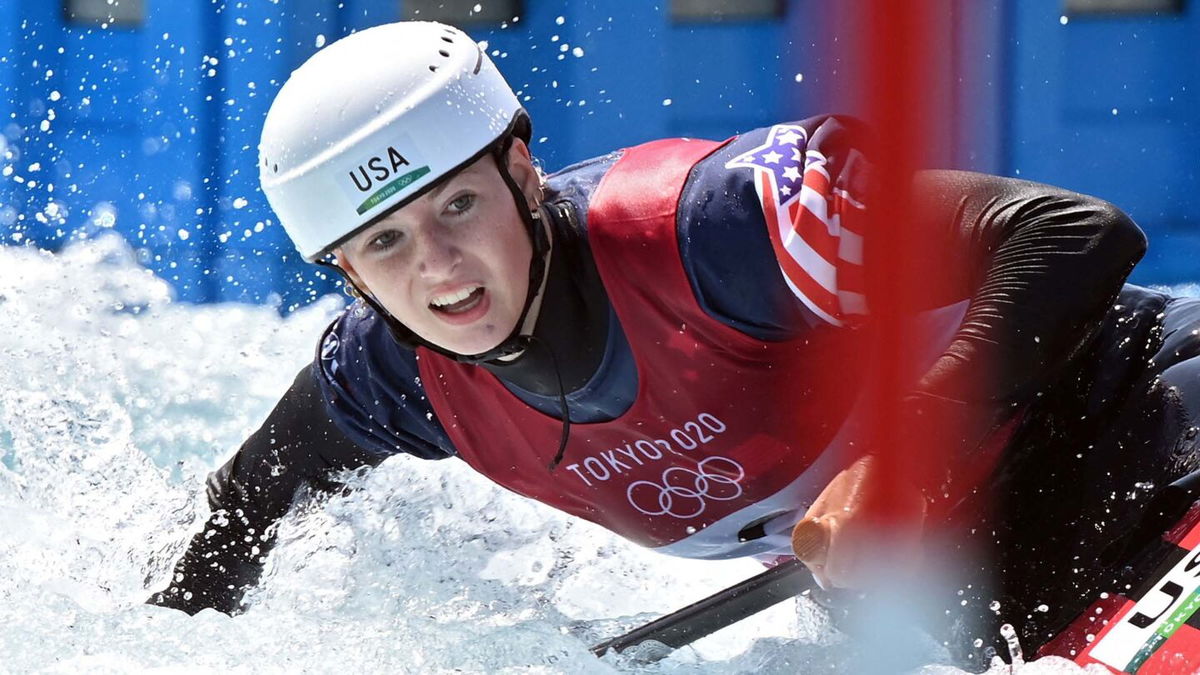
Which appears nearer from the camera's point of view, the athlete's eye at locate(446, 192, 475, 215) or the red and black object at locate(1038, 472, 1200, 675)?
the red and black object at locate(1038, 472, 1200, 675)

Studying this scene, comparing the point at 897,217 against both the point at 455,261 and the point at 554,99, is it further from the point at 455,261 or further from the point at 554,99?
the point at 554,99

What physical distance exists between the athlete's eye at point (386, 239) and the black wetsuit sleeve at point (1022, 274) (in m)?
0.43

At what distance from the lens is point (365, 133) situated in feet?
4.00

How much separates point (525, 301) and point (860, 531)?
0.40 m

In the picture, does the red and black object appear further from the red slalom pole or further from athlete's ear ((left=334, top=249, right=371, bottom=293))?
athlete's ear ((left=334, top=249, right=371, bottom=293))

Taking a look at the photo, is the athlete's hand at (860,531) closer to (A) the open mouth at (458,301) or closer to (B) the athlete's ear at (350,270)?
(A) the open mouth at (458,301)

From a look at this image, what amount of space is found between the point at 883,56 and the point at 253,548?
1.03 metres

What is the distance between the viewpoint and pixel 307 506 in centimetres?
157

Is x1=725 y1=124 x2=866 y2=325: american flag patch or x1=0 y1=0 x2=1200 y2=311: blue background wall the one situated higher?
x1=725 y1=124 x2=866 y2=325: american flag patch

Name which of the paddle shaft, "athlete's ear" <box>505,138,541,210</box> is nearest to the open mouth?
"athlete's ear" <box>505,138,541,210</box>

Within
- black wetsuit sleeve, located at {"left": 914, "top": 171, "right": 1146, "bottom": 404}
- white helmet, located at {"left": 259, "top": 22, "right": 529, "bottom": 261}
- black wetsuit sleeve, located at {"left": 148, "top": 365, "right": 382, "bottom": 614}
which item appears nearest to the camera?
black wetsuit sleeve, located at {"left": 914, "top": 171, "right": 1146, "bottom": 404}

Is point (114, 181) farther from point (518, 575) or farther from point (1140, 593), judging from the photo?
point (1140, 593)

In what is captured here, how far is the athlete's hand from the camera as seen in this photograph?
0.98m

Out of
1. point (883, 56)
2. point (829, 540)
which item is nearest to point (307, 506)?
point (829, 540)
